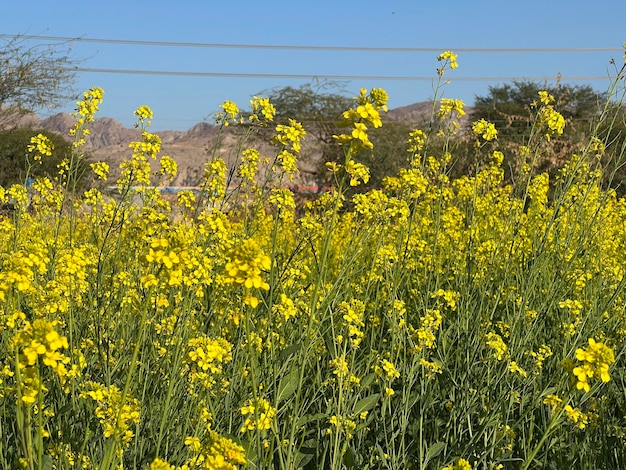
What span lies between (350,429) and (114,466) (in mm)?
645

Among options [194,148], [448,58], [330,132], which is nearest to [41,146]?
[448,58]

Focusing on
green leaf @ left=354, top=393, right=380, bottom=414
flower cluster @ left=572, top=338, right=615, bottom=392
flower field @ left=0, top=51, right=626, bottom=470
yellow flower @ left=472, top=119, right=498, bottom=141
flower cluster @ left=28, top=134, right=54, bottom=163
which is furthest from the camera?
flower cluster @ left=28, top=134, right=54, bottom=163

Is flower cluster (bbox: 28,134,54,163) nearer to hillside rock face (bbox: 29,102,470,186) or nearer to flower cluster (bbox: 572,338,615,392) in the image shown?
hillside rock face (bbox: 29,102,470,186)

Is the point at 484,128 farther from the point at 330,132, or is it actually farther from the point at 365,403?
the point at 330,132

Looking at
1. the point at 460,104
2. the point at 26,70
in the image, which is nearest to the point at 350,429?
the point at 460,104

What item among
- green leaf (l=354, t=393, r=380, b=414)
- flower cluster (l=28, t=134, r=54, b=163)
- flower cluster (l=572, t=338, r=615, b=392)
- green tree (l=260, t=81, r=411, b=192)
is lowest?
green leaf (l=354, t=393, r=380, b=414)

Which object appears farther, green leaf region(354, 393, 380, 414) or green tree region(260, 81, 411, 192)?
green tree region(260, 81, 411, 192)

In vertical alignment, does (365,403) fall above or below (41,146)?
below

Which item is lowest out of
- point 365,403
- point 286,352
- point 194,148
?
point 365,403

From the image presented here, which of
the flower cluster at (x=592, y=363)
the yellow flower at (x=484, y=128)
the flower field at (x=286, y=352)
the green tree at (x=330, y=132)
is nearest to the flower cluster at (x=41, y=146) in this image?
the flower field at (x=286, y=352)

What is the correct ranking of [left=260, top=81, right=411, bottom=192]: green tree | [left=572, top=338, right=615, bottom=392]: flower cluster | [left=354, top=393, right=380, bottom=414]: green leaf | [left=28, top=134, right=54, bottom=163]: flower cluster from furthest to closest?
[left=260, top=81, right=411, bottom=192]: green tree < [left=28, top=134, right=54, bottom=163]: flower cluster < [left=354, top=393, right=380, bottom=414]: green leaf < [left=572, top=338, right=615, bottom=392]: flower cluster

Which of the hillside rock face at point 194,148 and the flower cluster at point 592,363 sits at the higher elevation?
the hillside rock face at point 194,148

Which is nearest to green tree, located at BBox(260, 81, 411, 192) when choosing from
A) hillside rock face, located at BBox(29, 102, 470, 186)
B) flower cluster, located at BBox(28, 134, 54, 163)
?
hillside rock face, located at BBox(29, 102, 470, 186)

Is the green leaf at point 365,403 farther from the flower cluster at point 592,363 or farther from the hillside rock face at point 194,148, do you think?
the hillside rock face at point 194,148
